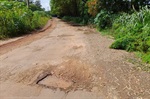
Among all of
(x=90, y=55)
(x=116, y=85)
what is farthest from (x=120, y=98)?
(x=90, y=55)

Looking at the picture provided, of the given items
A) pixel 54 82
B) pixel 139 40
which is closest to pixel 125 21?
pixel 139 40

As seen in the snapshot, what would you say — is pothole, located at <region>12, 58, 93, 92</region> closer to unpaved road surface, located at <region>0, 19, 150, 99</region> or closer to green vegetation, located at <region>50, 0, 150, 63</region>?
unpaved road surface, located at <region>0, 19, 150, 99</region>

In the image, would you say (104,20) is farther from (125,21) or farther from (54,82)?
(54,82)

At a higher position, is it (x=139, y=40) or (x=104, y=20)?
(x=139, y=40)

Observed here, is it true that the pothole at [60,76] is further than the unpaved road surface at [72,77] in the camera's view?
Yes

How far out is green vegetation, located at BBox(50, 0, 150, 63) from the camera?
25.7 ft

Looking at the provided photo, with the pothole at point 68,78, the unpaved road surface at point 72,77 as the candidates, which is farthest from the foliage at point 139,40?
the pothole at point 68,78

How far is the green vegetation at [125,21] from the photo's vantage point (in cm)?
785

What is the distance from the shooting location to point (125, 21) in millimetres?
12547

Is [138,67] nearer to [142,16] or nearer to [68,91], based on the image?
[68,91]

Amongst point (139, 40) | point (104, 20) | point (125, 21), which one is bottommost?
point (104, 20)

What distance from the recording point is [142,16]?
10328mm

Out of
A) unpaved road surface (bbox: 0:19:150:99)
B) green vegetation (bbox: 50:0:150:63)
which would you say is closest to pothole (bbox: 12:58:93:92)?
unpaved road surface (bbox: 0:19:150:99)

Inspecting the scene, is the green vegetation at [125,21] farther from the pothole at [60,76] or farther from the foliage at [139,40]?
the pothole at [60,76]
